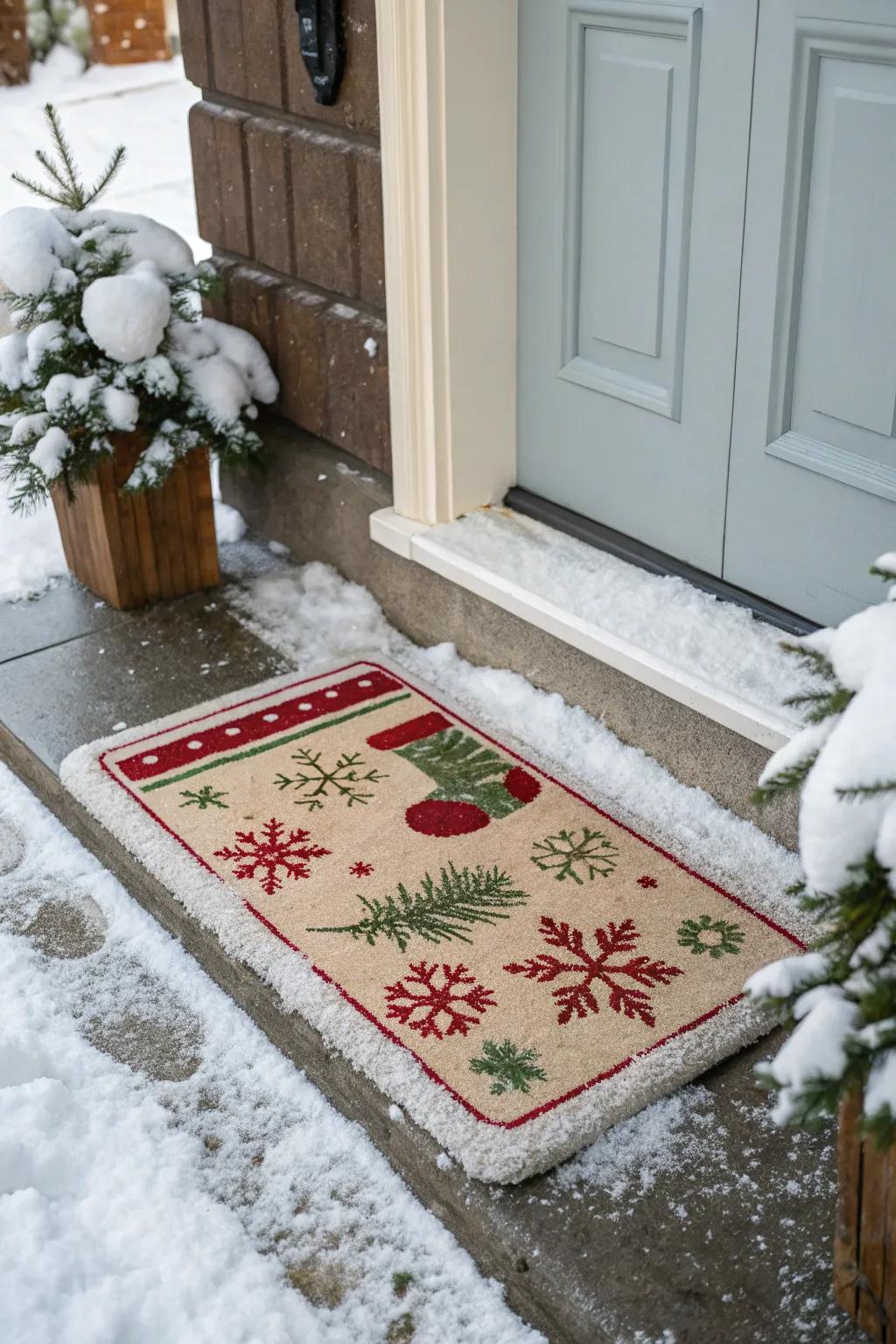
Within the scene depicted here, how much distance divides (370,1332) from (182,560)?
5.29ft

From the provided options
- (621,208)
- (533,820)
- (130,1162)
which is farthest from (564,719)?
(130,1162)

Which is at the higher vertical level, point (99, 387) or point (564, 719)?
point (99, 387)

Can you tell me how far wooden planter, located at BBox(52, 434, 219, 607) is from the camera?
8.52 feet

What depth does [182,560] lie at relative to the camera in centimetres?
273

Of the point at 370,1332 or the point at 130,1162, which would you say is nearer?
the point at 370,1332

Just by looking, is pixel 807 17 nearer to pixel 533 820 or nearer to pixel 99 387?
pixel 533 820

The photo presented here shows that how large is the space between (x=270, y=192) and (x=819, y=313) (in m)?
1.17

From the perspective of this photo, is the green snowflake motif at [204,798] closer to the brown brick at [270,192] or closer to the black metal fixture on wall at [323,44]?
the brown brick at [270,192]

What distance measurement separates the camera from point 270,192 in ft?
8.64

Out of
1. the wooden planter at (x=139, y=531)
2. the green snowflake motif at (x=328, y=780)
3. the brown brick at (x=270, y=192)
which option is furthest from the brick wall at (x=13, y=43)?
the green snowflake motif at (x=328, y=780)

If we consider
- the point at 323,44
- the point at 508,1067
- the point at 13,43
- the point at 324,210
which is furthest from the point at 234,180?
the point at 13,43

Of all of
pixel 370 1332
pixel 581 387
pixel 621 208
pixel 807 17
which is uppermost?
pixel 807 17

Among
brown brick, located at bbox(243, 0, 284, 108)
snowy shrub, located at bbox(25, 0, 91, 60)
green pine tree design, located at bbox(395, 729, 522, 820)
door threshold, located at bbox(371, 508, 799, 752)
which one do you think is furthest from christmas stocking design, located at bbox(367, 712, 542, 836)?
snowy shrub, located at bbox(25, 0, 91, 60)

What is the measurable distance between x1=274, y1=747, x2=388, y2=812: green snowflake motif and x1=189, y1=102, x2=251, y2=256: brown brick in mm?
1115
